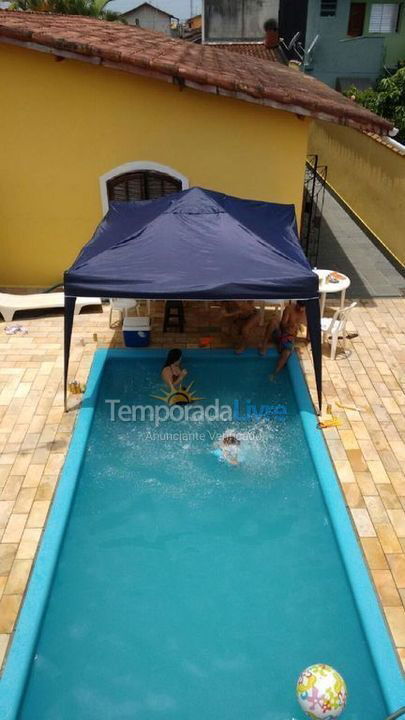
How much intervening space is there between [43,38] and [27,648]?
9.36m

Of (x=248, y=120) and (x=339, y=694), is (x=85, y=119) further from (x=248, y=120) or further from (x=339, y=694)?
(x=339, y=694)

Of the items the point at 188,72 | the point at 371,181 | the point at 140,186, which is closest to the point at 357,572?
the point at 188,72

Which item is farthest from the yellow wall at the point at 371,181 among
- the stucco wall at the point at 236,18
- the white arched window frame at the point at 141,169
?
the stucco wall at the point at 236,18

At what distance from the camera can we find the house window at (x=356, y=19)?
27.0 metres

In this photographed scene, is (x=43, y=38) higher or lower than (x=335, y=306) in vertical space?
higher

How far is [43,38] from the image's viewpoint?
906cm

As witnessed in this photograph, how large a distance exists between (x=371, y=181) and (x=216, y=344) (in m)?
9.19

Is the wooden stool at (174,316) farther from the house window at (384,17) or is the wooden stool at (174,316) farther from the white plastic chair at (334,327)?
the house window at (384,17)

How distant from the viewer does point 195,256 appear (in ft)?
25.0

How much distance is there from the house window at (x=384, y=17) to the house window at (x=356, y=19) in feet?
1.60

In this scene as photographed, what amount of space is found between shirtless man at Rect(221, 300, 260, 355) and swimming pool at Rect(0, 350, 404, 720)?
1.89 metres

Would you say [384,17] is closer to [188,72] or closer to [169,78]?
[169,78]

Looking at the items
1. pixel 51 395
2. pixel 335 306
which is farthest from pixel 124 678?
pixel 335 306

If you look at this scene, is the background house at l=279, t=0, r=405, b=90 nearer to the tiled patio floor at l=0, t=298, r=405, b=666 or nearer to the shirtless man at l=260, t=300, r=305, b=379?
the tiled patio floor at l=0, t=298, r=405, b=666
